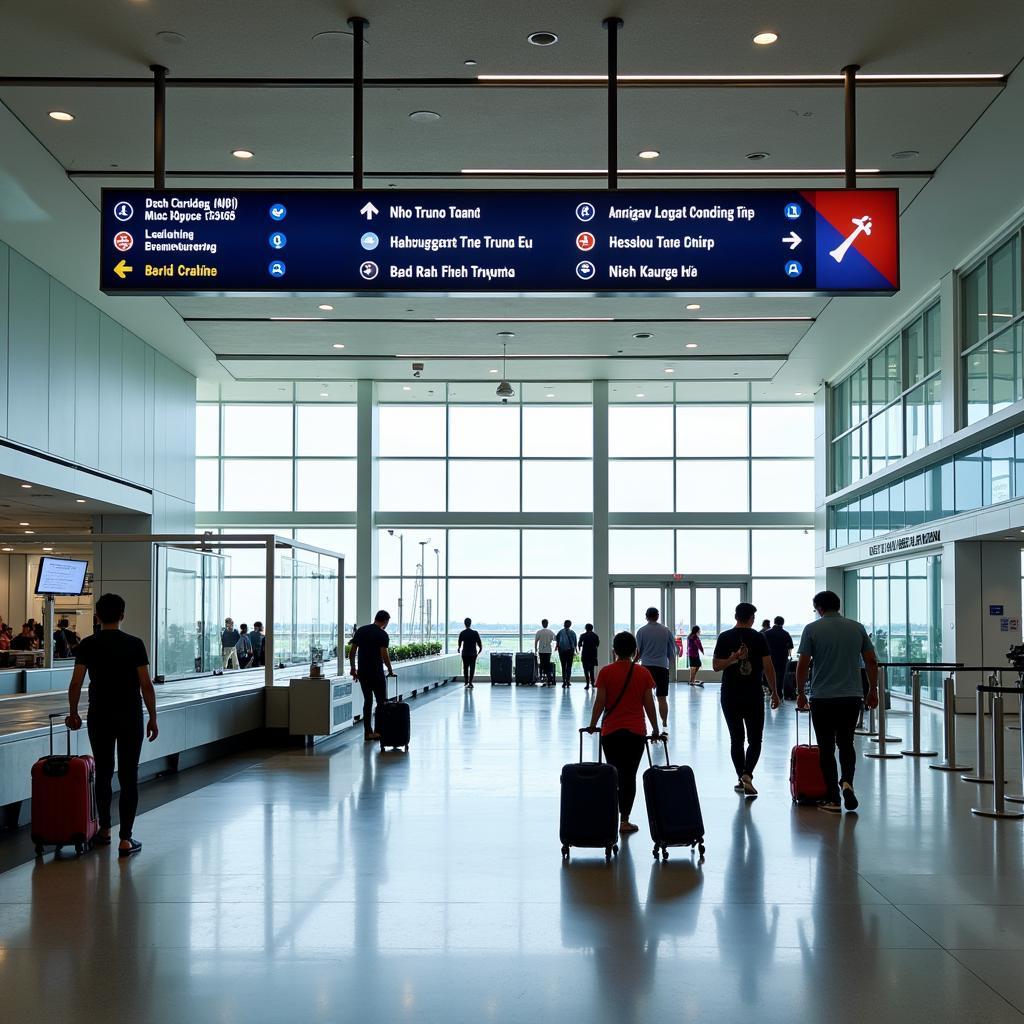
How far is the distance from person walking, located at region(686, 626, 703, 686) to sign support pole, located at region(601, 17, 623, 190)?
2109 cm

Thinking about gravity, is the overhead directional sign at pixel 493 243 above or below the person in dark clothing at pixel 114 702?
above

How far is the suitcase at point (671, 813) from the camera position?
305 inches

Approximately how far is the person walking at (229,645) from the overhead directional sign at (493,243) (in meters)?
13.7

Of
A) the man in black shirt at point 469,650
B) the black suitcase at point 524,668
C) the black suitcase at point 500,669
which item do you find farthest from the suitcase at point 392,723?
the black suitcase at point 500,669

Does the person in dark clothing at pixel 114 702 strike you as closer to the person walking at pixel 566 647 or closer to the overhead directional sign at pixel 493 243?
the overhead directional sign at pixel 493 243

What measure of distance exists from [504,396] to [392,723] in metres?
11.8

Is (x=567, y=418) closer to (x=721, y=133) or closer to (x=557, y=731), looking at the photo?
(x=557, y=731)

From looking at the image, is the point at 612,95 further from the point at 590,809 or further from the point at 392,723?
the point at 392,723

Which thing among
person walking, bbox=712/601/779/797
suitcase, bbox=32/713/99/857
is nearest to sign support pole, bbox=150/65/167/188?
suitcase, bbox=32/713/99/857

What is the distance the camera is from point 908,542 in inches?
846

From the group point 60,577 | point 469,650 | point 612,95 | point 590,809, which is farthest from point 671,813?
point 469,650

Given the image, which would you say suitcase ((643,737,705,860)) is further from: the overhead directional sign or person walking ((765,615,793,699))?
person walking ((765,615,793,699))

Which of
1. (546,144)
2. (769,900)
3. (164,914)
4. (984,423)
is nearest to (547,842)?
(769,900)

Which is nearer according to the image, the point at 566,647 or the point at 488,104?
the point at 488,104
